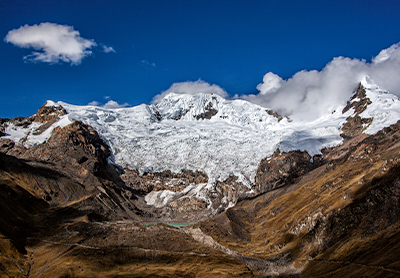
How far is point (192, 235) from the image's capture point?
124m

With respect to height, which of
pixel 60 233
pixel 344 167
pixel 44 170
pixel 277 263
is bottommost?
pixel 277 263

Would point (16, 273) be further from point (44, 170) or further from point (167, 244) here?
point (44, 170)

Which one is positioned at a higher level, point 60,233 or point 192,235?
point 60,233

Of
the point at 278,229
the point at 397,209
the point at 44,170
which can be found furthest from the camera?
the point at 44,170

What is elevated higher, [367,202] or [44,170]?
[44,170]

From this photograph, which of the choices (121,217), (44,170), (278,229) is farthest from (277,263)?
(44,170)

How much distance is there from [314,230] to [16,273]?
87.9m

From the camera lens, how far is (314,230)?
90625 mm

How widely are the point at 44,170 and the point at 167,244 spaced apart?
128 meters

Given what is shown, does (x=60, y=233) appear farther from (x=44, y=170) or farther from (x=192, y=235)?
(x=44, y=170)

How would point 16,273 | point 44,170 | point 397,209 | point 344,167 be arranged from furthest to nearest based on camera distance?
1. point 44,170
2. point 344,167
3. point 16,273
4. point 397,209

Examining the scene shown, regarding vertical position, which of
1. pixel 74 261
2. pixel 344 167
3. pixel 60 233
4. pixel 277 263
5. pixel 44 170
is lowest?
pixel 277 263

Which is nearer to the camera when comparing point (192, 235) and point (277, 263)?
point (277, 263)

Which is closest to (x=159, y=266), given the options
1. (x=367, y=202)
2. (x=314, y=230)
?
(x=314, y=230)
